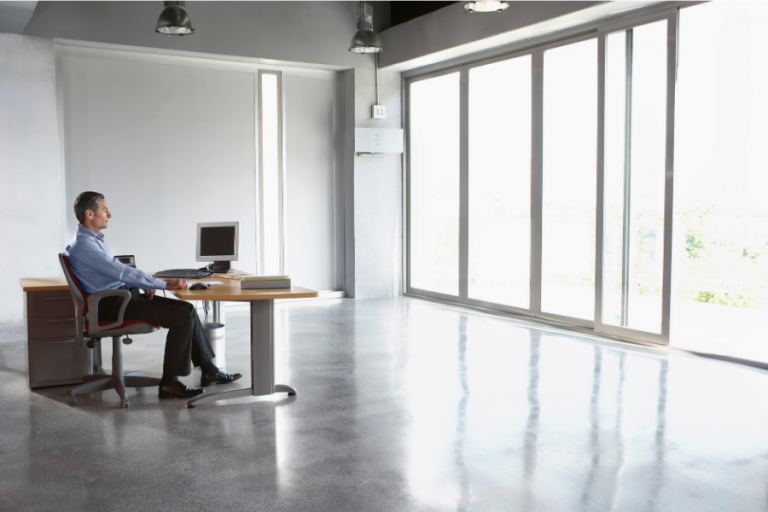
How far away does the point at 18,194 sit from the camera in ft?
23.0

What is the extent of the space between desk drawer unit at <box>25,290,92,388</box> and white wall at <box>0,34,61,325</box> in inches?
105

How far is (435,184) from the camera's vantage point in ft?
29.6

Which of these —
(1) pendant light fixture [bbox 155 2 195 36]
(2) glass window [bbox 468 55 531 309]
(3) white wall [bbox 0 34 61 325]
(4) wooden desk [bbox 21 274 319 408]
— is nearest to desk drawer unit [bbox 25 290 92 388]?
(4) wooden desk [bbox 21 274 319 408]

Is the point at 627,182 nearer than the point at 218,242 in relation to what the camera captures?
No

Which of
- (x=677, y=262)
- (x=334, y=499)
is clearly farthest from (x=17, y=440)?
(x=677, y=262)

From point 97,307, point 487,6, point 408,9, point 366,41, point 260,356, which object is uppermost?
point 408,9

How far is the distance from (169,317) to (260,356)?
2.14 ft

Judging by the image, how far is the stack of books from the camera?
14.1 feet

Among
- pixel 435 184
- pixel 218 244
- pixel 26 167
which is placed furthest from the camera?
pixel 435 184

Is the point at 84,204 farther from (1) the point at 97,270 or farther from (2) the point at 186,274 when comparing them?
(2) the point at 186,274

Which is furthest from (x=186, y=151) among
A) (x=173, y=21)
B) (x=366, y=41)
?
(x=366, y=41)

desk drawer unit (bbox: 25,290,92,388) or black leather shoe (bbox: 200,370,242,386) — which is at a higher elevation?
desk drawer unit (bbox: 25,290,92,388)

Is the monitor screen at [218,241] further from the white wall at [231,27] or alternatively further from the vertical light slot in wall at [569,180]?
the vertical light slot in wall at [569,180]

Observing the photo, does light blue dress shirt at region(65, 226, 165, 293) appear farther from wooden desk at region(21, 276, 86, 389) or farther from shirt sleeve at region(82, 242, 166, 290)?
wooden desk at region(21, 276, 86, 389)
